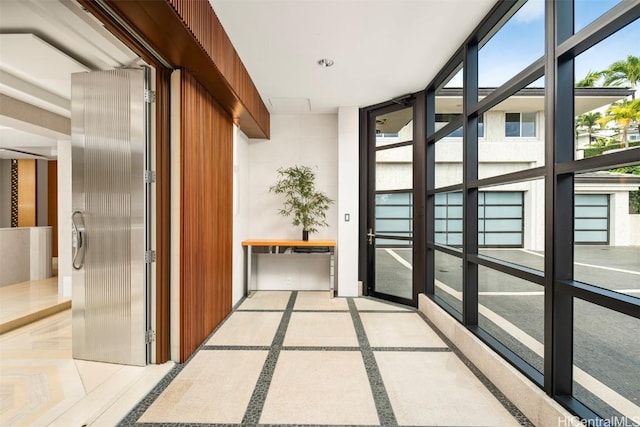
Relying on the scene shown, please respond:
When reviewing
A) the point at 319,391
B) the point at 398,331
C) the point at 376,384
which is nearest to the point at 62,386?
the point at 319,391

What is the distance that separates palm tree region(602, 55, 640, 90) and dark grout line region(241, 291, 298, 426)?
110 inches

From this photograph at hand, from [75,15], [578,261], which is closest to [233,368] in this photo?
[578,261]

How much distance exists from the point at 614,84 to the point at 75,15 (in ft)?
11.4

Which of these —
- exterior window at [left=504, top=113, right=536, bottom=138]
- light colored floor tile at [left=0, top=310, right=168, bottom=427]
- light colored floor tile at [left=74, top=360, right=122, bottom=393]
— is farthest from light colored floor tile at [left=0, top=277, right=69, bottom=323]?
exterior window at [left=504, top=113, right=536, bottom=138]

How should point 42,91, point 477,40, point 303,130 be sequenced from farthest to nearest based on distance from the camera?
point 303,130 < point 42,91 < point 477,40

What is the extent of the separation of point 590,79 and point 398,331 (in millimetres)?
2593

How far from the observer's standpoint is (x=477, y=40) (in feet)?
8.80

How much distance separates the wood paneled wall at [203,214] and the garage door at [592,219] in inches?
108

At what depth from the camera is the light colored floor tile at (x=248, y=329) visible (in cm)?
299

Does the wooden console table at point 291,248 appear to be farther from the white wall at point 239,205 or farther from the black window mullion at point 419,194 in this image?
the black window mullion at point 419,194

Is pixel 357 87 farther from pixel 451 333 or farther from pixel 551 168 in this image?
pixel 451 333

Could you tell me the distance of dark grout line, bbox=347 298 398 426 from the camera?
187cm

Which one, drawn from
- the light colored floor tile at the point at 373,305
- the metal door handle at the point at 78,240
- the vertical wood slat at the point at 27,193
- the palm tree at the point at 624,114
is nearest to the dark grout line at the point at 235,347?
the metal door handle at the point at 78,240

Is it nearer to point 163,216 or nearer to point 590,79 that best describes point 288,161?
point 163,216
